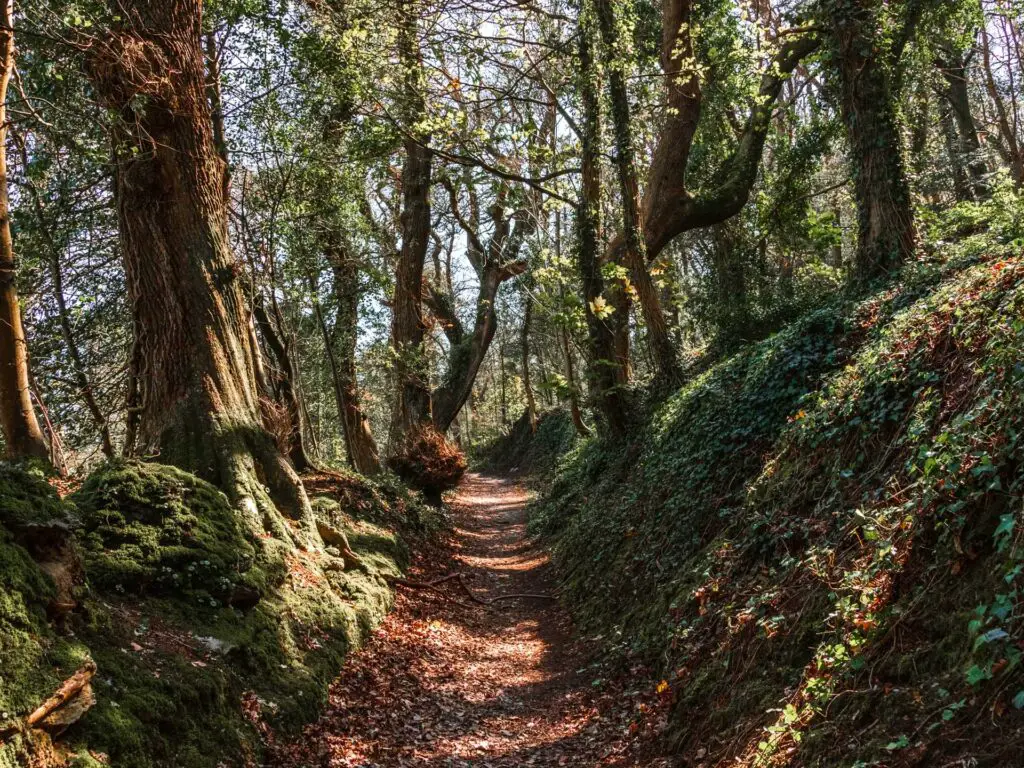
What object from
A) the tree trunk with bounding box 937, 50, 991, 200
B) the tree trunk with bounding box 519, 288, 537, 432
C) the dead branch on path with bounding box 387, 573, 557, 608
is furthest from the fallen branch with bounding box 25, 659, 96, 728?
the tree trunk with bounding box 519, 288, 537, 432

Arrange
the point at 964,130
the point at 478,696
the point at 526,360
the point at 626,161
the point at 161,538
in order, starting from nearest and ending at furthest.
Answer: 1. the point at 161,538
2. the point at 478,696
3. the point at 626,161
4. the point at 964,130
5. the point at 526,360

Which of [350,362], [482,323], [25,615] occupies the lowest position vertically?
[25,615]

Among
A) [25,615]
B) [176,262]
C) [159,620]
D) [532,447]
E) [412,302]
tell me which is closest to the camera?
[25,615]

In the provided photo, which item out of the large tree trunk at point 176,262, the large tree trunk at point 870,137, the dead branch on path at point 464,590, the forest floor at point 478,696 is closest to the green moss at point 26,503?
the forest floor at point 478,696

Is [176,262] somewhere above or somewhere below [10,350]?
above

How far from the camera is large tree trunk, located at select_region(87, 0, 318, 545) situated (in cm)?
743

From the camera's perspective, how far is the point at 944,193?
82.4 ft

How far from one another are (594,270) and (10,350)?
31.8ft

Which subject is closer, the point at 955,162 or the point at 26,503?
the point at 26,503

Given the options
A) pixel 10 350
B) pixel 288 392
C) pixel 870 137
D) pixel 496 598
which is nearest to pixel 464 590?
pixel 496 598

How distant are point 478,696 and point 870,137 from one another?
9.36m

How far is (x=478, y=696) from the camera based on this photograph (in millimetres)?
7559

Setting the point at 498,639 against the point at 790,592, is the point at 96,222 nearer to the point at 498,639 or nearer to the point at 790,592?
the point at 498,639

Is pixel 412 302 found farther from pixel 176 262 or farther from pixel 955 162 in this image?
pixel 955 162
